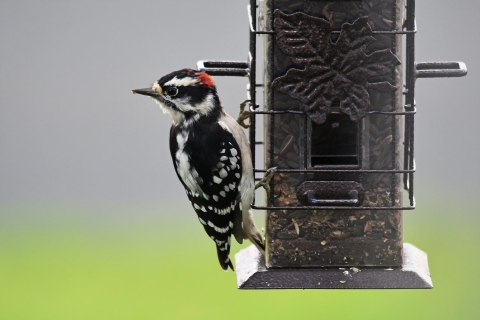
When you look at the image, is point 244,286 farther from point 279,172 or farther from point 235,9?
point 235,9

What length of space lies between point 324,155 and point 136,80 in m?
8.11

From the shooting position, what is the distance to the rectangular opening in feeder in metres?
4.80

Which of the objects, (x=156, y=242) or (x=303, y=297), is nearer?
(x=303, y=297)

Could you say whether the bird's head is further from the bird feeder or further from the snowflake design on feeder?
the snowflake design on feeder

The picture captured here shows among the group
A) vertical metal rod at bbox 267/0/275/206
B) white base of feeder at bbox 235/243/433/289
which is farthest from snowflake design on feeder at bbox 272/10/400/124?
white base of feeder at bbox 235/243/433/289

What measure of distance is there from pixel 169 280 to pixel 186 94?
4.48 metres

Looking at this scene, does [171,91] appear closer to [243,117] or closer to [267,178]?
[243,117]

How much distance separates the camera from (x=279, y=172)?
4812 mm

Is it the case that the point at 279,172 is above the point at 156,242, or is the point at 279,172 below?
above

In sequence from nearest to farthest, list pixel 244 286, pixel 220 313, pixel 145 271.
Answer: pixel 244 286 → pixel 220 313 → pixel 145 271

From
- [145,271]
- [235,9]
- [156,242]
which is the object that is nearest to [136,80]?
[235,9]

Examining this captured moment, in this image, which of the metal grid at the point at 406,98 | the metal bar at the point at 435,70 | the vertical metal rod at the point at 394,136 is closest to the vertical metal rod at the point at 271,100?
the metal grid at the point at 406,98

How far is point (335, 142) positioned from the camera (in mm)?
4844

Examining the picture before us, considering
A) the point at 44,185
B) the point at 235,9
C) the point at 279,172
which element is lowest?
the point at 44,185
